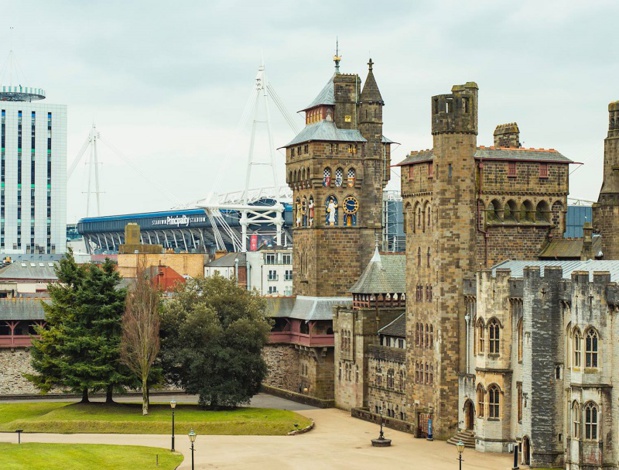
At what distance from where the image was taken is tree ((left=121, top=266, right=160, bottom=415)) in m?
88.8

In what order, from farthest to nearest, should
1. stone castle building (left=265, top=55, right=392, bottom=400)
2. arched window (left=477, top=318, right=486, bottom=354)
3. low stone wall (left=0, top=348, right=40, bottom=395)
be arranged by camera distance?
1. stone castle building (left=265, top=55, right=392, bottom=400)
2. low stone wall (left=0, top=348, right=40, bottom=395)
3. arched window (left=477, top=318, right=486, bottom=354)

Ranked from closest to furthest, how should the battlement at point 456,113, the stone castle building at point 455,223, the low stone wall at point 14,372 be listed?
the stone castle building at point 455,223 < the battlement at point 456,113 < the low stone wall at point 14,372

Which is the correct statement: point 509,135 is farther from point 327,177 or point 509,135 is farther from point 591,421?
point 591,421

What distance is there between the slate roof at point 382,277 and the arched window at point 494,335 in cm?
2127

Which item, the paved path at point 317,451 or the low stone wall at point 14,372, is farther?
the low stone wall at point 14,372

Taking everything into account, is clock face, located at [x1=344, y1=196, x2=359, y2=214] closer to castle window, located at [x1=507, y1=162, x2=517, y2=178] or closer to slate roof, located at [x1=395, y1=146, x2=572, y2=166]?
slate roof, located at [x1=395, y1=146, x2=572, y2=166]

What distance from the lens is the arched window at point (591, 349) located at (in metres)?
67.2

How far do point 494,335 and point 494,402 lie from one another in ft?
13.3

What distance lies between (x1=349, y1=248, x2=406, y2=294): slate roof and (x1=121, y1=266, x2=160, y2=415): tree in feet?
53.5

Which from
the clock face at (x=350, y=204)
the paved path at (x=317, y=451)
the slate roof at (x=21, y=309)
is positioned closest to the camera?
the paved path at (x=317, y=451)

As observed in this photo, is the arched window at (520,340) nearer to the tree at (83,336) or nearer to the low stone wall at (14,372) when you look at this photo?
the tree at (83,336)

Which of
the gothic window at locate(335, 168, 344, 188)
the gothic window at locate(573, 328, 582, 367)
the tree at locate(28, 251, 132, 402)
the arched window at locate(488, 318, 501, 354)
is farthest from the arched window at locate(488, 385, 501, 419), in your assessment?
the gothic window at locate(335, 168, 344, 188)

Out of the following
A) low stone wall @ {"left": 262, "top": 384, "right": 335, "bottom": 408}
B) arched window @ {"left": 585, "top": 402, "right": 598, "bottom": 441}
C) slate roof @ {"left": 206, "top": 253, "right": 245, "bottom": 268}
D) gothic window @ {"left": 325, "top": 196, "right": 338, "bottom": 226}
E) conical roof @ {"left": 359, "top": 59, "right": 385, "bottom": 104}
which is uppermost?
conical roof @ {"left": 359, "top": 59, "right": 385, "bottom": 104}

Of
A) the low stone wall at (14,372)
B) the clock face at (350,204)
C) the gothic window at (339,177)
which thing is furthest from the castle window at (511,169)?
the low stone wall at (14,372)
